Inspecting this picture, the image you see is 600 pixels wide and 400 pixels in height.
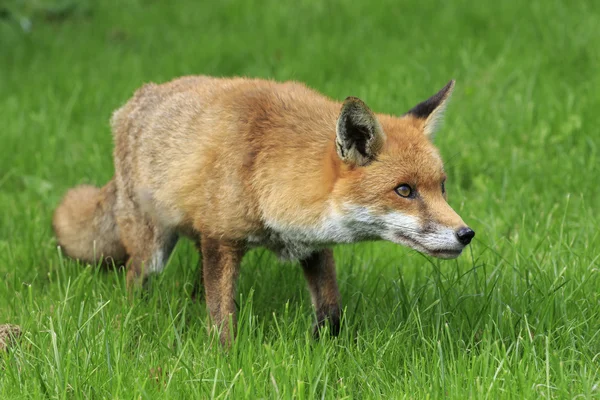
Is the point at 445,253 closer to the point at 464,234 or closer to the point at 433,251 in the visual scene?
the point at 433,251

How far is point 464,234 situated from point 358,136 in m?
0.79

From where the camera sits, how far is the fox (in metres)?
4.18

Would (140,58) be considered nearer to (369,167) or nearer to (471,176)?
(471,176)

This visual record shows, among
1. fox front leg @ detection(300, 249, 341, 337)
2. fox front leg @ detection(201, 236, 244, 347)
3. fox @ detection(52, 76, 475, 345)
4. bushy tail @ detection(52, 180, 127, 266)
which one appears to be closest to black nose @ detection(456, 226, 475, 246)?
fox @ detection(52, 76, 475, 345)

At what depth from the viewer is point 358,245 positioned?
5957 millimetres

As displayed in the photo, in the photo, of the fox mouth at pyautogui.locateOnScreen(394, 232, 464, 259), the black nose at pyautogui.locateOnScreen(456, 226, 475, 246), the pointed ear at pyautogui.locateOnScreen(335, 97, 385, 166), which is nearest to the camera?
the black nose at pyautogui.locateOnScreen(456, 226, 475, 246)

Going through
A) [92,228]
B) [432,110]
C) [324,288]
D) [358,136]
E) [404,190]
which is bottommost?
[324,288]

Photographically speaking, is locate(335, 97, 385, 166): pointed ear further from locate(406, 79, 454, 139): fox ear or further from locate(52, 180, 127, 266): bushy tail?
locate(52, 180, 127, 266): bushy tail

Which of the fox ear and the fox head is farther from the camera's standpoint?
the fox ear

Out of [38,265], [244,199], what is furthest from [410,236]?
[38,265]

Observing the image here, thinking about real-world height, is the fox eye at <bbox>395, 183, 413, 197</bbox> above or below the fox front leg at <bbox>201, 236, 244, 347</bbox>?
above

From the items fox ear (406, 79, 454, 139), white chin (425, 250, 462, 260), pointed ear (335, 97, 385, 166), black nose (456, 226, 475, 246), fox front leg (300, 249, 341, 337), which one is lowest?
fox front leg (300, 249, 341, 337)

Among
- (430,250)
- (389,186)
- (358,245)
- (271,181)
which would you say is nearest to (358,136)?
(389,186)

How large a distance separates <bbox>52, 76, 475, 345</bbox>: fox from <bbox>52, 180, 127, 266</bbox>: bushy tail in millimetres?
247
